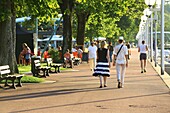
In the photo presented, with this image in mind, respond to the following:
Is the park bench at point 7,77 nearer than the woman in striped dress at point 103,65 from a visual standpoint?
Yes

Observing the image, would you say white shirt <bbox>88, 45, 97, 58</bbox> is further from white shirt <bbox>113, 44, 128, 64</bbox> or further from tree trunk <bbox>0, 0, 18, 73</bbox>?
white shirt <bbox>113, 44, 128, 64</bbox>

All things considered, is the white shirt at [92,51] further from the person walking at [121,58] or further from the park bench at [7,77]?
the park bench at [7,77]

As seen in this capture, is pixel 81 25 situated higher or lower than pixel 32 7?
higher

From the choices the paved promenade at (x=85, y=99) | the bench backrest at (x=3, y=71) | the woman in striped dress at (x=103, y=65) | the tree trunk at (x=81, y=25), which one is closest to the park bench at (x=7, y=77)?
the bench backrest at (x=3, y=71)

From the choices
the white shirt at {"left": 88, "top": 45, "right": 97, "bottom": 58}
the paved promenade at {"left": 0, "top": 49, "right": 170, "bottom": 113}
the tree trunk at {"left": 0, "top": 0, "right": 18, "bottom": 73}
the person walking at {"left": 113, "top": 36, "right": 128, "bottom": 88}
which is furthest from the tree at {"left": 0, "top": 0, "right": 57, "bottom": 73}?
the white shirt at {"left": 88, "top": 45, "right": 97, "bottom": 58}

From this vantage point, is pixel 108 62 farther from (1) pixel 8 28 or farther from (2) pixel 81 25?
(2) pixel 81 25

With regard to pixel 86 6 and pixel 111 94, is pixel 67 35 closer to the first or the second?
pixel 86 6

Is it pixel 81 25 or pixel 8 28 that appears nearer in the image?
pixel 8 28

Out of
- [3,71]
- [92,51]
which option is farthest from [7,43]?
[92,51]

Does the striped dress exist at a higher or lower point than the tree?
lower

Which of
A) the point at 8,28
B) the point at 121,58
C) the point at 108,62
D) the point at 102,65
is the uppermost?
the point at 8,28

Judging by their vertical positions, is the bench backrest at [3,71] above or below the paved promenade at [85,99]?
above

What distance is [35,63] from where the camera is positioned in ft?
70.1

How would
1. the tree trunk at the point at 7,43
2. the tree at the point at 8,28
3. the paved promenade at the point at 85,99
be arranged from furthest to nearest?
the tree trunk at the point at 7,43, the tree at the point at 8,28, the paved promenade at the point at 85,99
